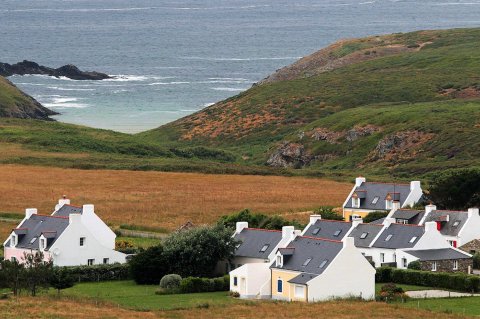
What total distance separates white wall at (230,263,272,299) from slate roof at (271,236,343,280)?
62 centimetres

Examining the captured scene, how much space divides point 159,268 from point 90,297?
839 cm

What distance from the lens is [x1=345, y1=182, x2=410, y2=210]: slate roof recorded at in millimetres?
90375

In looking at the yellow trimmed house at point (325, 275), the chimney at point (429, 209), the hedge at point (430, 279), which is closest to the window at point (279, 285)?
the yellow trimmed house at point (325, 275)

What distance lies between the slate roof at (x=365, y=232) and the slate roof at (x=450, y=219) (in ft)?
14.4

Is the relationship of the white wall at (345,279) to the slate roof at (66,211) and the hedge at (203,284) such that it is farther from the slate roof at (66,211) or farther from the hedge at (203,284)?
the slate roof at (66,211)

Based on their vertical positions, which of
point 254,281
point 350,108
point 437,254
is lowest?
point 254,281

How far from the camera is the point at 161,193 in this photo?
110 metres

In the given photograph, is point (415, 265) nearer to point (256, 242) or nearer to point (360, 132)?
point (256, 242)

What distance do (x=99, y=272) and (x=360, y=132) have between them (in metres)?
76.7

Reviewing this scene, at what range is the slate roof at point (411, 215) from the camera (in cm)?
8275

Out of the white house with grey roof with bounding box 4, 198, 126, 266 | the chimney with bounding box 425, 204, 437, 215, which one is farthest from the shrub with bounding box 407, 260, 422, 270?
the white house with grey roof with bounding box 4, 198, 126, 266

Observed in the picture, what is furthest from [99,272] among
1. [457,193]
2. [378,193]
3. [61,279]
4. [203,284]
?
[457,193]

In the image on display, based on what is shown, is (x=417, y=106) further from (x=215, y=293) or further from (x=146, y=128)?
(x=215, y=293)

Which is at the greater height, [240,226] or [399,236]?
[240,226]
